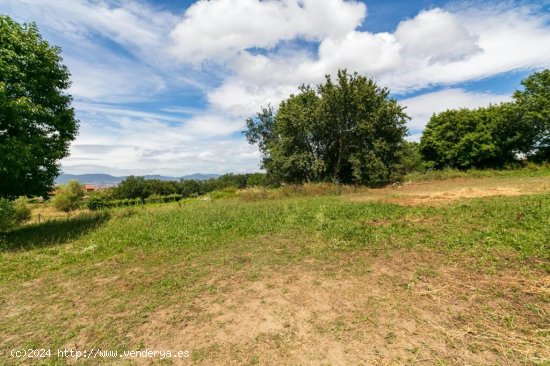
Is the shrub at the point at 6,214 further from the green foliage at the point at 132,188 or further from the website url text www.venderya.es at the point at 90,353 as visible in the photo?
the green foliage at the point at 132,188

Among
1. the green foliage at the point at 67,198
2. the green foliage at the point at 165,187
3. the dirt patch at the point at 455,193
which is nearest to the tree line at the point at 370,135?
the dirt patch at the point at 455,193

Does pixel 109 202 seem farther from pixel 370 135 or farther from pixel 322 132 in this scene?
pixel 370 135

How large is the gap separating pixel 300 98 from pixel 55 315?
2484 centimetres

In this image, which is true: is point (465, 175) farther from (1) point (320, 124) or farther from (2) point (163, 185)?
(2) point (163, 185)

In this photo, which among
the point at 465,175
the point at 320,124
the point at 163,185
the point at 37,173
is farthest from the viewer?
the point at 163,185

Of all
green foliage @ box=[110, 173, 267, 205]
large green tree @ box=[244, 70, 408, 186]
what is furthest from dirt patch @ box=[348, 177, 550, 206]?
green foliage @ box=[110, 173, 267, 205]

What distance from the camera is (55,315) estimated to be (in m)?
4.52

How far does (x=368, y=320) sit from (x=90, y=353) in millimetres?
3545

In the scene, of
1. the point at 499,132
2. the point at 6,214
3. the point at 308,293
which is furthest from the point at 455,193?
the point at 499,132

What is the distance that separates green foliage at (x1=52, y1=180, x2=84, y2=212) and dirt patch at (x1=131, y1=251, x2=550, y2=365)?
143ft

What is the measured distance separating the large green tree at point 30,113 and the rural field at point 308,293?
366 cm

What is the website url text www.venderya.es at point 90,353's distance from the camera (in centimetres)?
344

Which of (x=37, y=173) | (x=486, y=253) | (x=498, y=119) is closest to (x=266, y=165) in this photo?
(x=37, y=173)

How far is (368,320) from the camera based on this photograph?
3.81 metres
